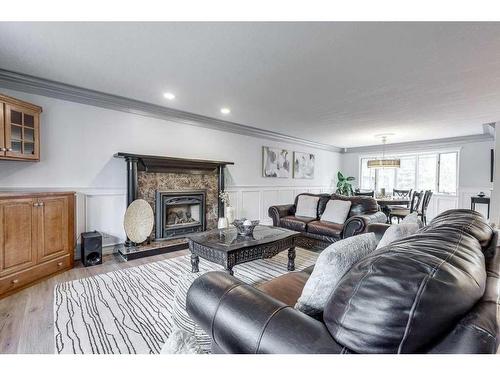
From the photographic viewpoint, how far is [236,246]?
98.5 inches

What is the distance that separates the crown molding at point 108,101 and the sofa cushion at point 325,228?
2.66 metres

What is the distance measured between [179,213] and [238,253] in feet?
7.61

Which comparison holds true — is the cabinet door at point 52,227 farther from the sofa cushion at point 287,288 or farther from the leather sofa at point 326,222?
the leather sofa at point 326,222

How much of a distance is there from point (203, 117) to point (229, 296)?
13.6 feet


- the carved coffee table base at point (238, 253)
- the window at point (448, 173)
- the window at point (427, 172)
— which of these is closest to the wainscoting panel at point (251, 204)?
the carved coffee table base at point (238, 253)

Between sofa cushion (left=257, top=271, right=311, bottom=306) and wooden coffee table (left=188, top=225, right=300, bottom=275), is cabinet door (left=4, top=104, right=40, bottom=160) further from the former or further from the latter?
sofa cushion (left=257, top=271, right=311, bottom=306)

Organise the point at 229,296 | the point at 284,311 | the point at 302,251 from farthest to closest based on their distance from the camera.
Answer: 1. the point at 302,251
2. the point at 229,296
3. the point at 284,311

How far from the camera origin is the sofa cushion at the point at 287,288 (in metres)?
1.45

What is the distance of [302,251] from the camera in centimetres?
396

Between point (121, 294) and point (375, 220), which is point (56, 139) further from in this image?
point (375, 220)
